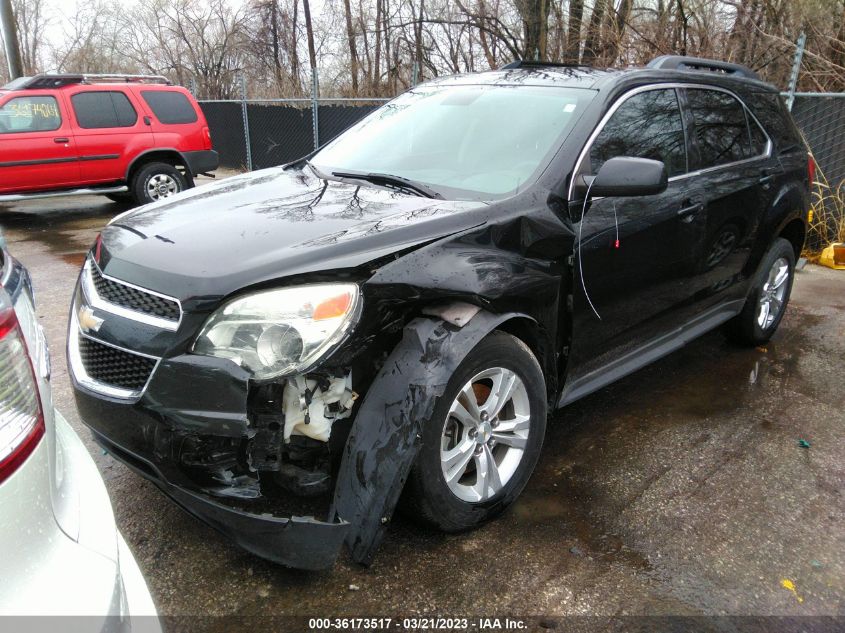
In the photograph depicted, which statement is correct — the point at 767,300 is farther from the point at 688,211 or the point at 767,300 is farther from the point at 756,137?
the point at 688,211

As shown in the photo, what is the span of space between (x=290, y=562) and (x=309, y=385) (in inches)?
22.4

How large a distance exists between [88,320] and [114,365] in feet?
0.82

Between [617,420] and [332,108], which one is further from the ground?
[332,108]

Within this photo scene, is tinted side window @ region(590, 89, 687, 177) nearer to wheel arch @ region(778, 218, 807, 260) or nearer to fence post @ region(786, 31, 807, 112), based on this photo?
wheel arch @ region(778, 218, 807, 260)

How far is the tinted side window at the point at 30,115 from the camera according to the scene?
8.84m

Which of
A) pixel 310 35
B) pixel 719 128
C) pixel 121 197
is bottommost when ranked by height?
pixel 121 197

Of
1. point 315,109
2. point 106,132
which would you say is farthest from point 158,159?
point 315,109

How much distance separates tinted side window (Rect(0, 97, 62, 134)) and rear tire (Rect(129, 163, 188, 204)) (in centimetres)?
124

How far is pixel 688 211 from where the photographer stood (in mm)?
3475

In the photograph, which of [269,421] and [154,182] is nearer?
[269,421]

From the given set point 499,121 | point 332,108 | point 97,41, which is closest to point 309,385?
point 499,121

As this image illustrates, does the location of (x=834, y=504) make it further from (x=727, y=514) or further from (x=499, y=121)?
(x=499, y=121)

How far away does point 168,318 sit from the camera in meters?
2.11

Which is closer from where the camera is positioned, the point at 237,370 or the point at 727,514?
the point at 237,370
